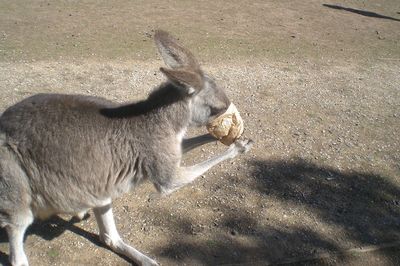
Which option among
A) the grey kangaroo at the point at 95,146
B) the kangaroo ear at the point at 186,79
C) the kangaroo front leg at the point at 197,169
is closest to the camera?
the kangaroo ear at the point at 186,79

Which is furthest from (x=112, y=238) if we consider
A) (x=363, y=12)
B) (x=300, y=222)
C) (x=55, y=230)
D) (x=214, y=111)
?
(x=363, y=12)

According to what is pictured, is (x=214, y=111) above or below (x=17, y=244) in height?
above

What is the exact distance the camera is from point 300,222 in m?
3.27

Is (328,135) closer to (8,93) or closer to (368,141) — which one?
(368,141)

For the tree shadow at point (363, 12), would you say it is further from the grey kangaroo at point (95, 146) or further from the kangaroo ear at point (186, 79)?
the kangaroo ear at point (186, 79)

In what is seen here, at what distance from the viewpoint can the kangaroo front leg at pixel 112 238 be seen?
2783 mm

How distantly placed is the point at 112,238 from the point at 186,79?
1318mm

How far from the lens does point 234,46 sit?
21.5ft

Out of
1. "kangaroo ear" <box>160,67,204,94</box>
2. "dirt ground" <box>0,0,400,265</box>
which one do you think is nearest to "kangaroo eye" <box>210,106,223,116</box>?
"kangaroo ear" <box>160,67,204,94</box>

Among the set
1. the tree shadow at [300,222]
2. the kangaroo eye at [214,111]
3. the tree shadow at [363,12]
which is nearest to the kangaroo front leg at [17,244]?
the tree shadow at [300,222]

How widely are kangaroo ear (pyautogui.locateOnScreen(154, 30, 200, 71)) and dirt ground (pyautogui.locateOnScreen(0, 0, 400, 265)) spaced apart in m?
1.31

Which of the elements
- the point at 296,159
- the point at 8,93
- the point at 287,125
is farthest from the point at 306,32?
the point at 8,93

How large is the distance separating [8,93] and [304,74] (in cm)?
396

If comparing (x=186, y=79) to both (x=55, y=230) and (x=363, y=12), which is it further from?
(x=363, y=12)
